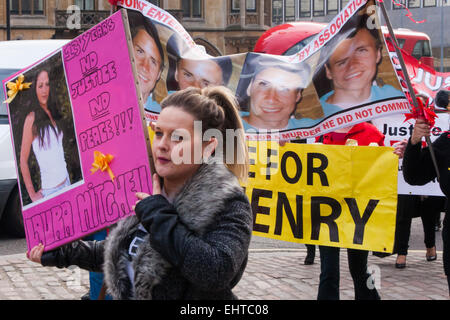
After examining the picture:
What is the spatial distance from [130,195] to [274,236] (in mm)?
3550

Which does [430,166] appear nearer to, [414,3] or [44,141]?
[44,141]

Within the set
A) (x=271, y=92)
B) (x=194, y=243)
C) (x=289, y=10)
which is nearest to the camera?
(x=194, y=243)

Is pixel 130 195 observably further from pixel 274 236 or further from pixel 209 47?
pixel 209 47

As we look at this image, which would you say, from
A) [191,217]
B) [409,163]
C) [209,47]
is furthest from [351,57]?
[209,47]

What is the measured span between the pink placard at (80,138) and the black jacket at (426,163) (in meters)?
2.44

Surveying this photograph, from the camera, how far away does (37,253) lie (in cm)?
296

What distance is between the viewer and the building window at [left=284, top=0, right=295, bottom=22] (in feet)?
216

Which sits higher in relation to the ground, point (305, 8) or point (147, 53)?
point (305, 8)

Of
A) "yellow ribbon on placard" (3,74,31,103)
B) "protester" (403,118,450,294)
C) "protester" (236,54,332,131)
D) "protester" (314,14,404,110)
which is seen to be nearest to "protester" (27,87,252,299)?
"yellow ribbon on placard" (3,74,31,103)

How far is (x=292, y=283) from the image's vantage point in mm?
6543

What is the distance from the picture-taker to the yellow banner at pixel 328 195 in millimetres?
5668

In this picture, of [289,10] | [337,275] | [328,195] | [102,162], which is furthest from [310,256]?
[289,10]

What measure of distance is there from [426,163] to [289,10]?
207ft

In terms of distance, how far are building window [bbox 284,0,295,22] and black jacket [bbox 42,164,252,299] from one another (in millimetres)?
65034
